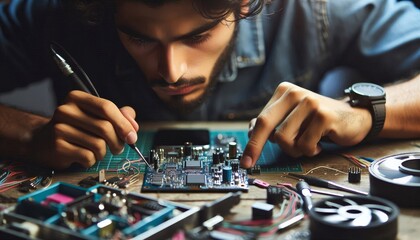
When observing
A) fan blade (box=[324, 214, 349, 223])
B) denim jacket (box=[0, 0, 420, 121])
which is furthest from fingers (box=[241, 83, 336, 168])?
A: denim jacket (box=[0, 0, 420, 121])

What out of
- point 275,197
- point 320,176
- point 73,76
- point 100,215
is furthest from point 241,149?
point 100,215

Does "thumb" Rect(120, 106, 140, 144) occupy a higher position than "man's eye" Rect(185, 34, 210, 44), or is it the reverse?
"man's eye" Rect(185, 34, 210, 44)

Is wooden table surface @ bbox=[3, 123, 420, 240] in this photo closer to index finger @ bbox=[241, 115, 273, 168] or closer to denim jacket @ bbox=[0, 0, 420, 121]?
index finger @ bbox=[241, 115, 273, 168]

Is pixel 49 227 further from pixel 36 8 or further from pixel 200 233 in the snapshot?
pixel 36 8

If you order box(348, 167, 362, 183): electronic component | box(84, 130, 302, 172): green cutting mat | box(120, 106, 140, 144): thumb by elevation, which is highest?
box(120, 106, 140, 144): thumb

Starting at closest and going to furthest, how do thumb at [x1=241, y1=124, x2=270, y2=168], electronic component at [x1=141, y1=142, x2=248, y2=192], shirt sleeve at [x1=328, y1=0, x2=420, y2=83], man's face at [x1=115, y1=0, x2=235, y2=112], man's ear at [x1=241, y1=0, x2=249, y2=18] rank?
electronic component at [x1=141, y1=142, x2=248, y2=192]
thumb at [x1=241, y1=124, x2=270, y2=168]
man's face at [x1=115, y1=0, x2=235, y2=112]
man's ear at [x1=241, y1=0, x2=249, y2=18]
shirt sleeve at [x1=328, y1=0, x2=420, y2=83]

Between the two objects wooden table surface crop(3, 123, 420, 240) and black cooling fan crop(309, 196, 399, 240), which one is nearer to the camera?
black cooling fan crop(309, 196, 399, 240)

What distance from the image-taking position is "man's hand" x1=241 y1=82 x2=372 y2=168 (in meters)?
1.61

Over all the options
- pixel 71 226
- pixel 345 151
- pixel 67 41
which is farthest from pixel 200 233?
pixel 67 41

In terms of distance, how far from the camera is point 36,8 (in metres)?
2.41

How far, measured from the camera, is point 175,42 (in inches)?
70.2

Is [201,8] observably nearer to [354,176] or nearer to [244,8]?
[244,8]

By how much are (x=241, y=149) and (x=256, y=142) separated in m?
0.19

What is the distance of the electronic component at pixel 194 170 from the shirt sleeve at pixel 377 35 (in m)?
0.93
